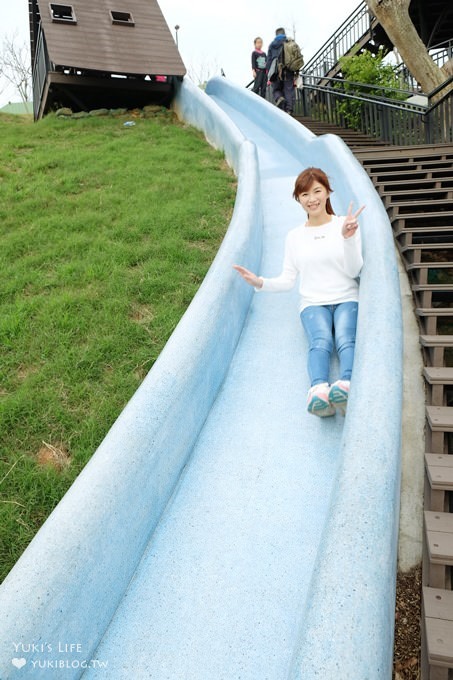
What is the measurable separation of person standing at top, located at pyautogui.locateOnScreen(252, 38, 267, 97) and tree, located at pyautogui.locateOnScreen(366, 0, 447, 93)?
3.25 m

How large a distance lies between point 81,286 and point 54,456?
1.97 meters

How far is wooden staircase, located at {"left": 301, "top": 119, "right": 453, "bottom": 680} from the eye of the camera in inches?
71.0

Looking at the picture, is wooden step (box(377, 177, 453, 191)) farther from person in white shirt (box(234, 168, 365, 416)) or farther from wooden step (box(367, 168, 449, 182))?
person in white shirt (box(234, 168, 365, 416))

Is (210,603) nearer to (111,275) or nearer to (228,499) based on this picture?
(228,499)

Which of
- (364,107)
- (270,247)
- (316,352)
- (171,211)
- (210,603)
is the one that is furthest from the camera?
(364,107)

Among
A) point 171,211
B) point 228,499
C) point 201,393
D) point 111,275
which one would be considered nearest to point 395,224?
point 171,211

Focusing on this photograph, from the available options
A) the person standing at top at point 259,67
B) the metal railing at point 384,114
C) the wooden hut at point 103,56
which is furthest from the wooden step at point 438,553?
the person standing at top at point 259,67

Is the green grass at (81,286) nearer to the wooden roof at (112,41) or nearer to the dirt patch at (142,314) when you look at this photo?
the dirt patch at (142,314)

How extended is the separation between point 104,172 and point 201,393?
562cm

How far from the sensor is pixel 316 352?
2.83 meters

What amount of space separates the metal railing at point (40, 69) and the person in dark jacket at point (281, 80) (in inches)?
197

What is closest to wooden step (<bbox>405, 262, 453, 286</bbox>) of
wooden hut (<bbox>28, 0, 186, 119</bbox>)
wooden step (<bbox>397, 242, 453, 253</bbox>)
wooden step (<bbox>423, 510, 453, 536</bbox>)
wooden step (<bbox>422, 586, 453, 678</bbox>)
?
wooden step (<bbox>397, 242, 453, 253</bbox>)

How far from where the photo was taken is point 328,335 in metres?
2.95

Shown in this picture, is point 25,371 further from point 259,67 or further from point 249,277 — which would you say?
point 259,67
